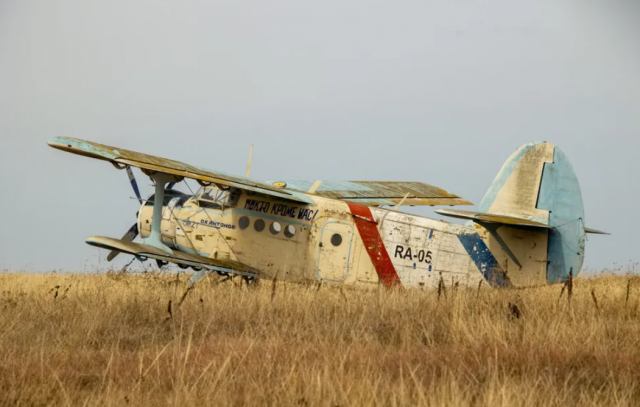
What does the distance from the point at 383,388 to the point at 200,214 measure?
9.38 meters

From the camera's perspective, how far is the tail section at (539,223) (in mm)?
12320

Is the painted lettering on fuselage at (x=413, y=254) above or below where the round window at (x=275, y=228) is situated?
below

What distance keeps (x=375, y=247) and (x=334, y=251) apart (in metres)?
0.77

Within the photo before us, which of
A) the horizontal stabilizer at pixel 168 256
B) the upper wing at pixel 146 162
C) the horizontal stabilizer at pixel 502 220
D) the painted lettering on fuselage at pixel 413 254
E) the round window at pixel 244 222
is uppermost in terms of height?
the upper wing at pixel 146 162

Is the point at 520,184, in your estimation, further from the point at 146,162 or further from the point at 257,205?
the point at 146,162

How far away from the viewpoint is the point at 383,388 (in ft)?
17.6

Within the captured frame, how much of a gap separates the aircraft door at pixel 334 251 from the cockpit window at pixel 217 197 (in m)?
1.88

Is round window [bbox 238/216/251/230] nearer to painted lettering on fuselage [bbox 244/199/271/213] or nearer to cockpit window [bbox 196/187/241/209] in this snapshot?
painted lettering on fuselage [bbox 244/199/271/213]

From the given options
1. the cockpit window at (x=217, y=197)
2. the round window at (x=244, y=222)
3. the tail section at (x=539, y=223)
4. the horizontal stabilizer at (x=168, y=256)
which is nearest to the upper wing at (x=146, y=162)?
the cockpit window at (x=217, y=197)

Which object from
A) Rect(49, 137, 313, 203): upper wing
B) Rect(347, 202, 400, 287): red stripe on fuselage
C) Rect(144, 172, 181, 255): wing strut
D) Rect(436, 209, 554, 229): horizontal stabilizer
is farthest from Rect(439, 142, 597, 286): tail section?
Rect(144, 172, 181, 255): wing strut

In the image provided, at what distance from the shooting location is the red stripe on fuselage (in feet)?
42.1

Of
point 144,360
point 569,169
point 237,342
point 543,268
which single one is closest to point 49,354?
point 144,360

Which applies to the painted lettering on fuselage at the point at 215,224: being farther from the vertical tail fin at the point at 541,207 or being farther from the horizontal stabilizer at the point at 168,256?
the vertical tail fin at the point at 541,207

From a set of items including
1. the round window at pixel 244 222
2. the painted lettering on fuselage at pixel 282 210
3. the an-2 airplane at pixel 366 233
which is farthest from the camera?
the round window at pixel 244 222
